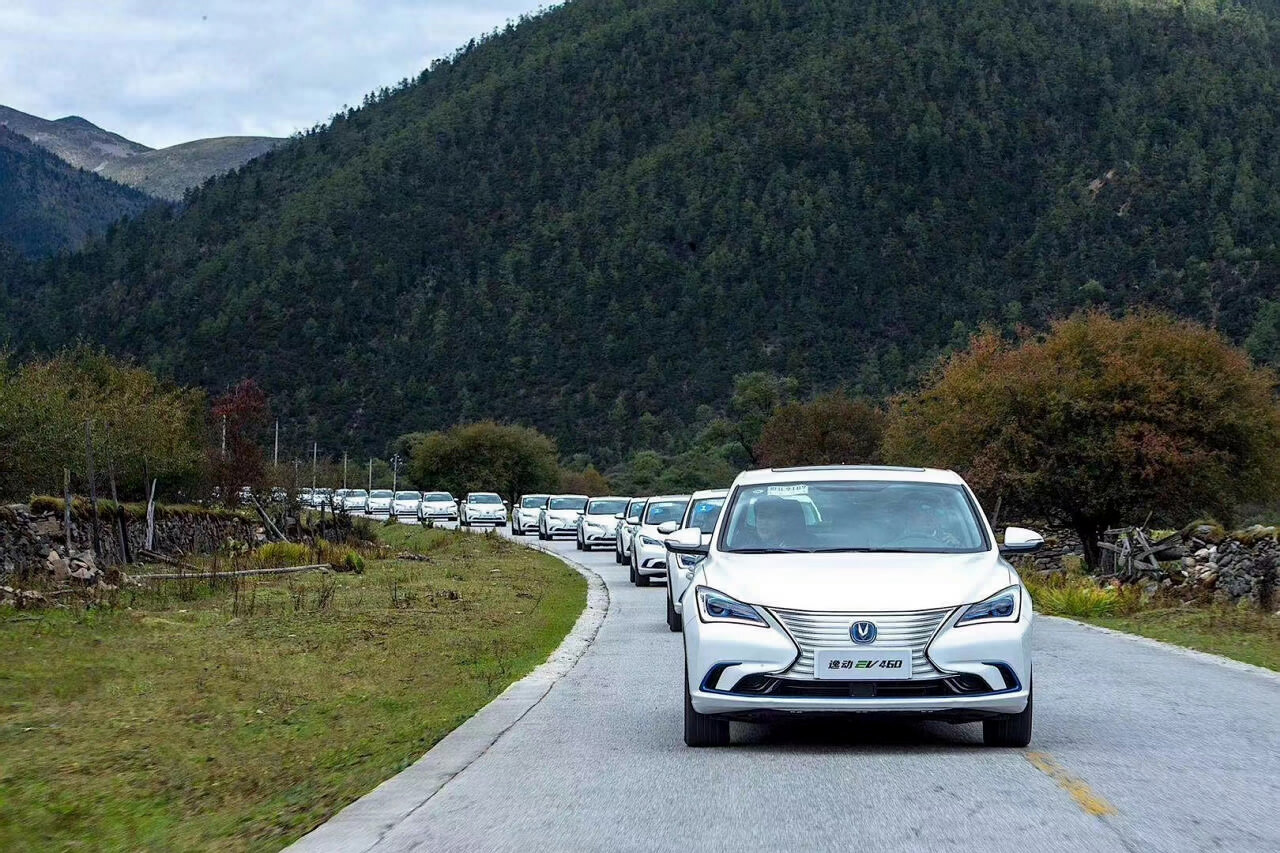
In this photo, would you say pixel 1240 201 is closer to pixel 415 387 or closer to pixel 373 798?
pixel 415 387

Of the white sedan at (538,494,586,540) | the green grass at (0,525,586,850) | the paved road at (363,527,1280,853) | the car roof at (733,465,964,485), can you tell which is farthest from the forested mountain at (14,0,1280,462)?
the paved road at (363,527,1280,853)

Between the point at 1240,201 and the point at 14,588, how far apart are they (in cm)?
9103

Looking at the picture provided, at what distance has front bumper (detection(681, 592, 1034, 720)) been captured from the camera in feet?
30.2

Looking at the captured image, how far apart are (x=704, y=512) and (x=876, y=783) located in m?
14.2

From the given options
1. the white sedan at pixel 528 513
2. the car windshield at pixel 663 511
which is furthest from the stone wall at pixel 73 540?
the white sedan at pixel 528 513

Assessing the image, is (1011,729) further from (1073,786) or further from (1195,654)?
(1195,654)

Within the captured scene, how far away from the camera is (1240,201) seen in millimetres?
97812

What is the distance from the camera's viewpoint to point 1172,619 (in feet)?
71.6

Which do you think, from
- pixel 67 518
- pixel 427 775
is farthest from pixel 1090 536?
pixel 427 775

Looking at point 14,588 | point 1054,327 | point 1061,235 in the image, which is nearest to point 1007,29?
point 1061,235

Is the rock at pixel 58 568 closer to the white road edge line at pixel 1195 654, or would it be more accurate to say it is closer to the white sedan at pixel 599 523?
the white road edge line at pixel 1195 654

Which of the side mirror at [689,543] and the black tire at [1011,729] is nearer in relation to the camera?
the black tire at [1011,729]

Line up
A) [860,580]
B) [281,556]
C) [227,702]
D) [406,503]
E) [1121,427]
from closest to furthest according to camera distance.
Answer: [860,580], [227,702], [281,556], [1121,427], [406,503]

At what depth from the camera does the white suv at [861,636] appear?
9.20 meters
